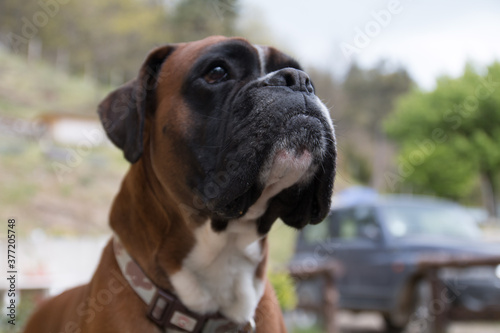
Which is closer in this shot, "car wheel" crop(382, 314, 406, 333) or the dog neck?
the dog neck

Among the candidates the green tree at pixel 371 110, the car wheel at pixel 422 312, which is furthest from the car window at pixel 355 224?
the green tree at pixel 371 110

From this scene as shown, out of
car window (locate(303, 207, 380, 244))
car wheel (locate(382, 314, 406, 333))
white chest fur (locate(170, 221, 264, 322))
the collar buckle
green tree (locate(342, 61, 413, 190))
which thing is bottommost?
green tree (locate(342, 61, 413, 190))

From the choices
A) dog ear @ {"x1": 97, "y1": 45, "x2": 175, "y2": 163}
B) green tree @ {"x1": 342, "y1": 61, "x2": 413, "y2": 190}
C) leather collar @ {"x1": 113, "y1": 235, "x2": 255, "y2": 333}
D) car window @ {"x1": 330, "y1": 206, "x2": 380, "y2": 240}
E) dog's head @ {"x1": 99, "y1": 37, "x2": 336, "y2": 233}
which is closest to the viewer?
dog's head @ {"x1": 99, "y1": 37, "x2": 336, "y2": 233}

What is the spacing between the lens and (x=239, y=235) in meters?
2.16

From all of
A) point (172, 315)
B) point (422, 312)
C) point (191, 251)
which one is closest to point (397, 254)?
point (422, 312)

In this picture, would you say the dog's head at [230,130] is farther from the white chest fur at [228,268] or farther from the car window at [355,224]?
the car window at [355,224]

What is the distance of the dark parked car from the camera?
21.2 ft

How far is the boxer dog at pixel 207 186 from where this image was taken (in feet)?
6.14

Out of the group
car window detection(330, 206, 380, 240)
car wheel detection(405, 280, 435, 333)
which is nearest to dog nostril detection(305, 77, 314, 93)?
car wheel detection(405, 280, 435, 333)

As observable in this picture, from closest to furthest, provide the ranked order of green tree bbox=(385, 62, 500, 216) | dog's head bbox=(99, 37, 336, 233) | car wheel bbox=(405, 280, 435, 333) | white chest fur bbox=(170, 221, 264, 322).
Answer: dog's head bbox=(99, 37, 336, 233), white chest fur bbox=(170, 221, 264, 322), car wheel bbox=(405, 280, 435, 333), green tree bbox=(385, 62, 500, 216)

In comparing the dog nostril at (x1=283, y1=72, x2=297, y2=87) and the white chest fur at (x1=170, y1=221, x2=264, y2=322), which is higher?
the dog nostril at (x1=283, y1=72, x2=297, y2=87)

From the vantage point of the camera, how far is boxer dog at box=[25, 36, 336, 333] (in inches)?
73.7

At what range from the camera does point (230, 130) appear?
191 cm

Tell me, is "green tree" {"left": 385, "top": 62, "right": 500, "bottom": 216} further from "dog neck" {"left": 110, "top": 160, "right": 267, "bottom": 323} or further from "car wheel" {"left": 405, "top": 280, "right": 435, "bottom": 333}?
"dog neck" {"left": 110, "top": 160, "right": 267, "bottom": 323}
